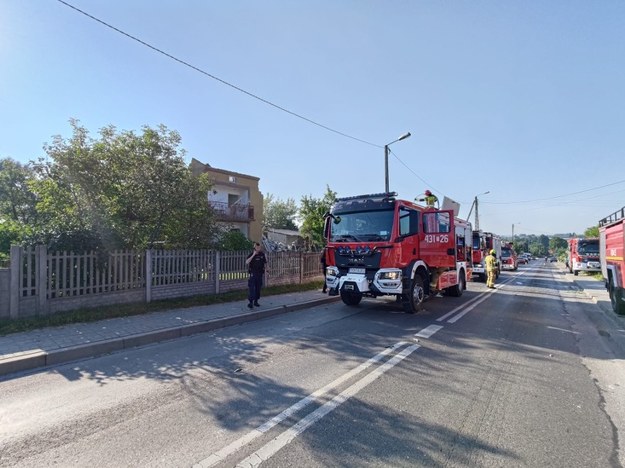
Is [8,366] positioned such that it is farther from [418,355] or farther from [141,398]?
[418,355]

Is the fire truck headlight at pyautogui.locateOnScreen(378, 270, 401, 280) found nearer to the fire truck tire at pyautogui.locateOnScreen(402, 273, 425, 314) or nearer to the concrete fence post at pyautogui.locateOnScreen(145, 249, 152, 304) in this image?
the fire truck tire at pyautogui.locateOnScreen(402, 273, 425, 314)

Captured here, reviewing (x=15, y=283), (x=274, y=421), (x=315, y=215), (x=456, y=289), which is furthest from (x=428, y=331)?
(x=315, y=215)

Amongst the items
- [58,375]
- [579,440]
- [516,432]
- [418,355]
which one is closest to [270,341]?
[418,355]

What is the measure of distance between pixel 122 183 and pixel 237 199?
21394 mm

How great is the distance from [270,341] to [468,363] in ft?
11.0

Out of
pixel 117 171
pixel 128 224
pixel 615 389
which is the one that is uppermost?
pixel 117 171

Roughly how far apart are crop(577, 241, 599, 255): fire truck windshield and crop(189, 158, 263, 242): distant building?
1011 inches

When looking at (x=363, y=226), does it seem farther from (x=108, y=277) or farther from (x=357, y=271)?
(x=108, y=277)

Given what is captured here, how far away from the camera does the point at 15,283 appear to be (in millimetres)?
7152

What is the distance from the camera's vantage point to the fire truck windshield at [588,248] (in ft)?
84.9

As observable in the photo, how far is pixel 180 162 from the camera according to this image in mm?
11555

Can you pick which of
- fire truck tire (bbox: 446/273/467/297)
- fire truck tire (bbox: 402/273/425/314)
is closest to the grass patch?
fire truck tire (bbox: 402/273/425/314)

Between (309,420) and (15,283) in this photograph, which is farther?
(15,283)

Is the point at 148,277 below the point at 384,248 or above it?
below
